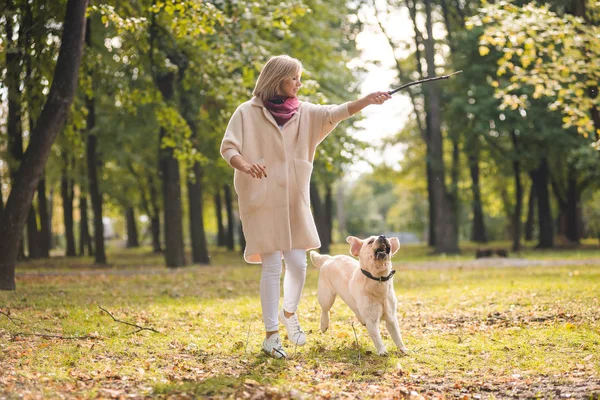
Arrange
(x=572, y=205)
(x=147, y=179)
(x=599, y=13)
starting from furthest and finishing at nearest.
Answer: (x=147, y=179)
(x=572, y=205)
(x=599, y=13)

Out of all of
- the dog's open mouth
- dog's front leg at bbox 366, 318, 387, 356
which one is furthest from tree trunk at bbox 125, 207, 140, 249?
the dog's open mouth

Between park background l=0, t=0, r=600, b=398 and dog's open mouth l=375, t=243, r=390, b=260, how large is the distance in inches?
35.8

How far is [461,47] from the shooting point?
2731cm

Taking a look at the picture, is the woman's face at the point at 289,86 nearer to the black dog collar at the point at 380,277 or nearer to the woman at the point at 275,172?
the woman at the point at 275,172

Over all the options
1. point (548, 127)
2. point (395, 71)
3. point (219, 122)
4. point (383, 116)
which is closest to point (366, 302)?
point (219, 122)

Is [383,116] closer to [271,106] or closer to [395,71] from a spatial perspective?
[395,71]

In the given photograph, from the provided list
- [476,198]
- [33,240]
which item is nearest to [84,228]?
[33,240]

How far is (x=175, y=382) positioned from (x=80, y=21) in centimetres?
804

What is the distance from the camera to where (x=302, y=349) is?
673 cm

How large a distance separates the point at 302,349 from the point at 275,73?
2.55 meters

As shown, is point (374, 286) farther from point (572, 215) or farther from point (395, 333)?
point (572, 215)

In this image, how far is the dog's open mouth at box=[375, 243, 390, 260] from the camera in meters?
6.07

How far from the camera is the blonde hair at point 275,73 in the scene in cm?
605

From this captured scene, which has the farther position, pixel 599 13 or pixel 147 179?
pixel 147 179
